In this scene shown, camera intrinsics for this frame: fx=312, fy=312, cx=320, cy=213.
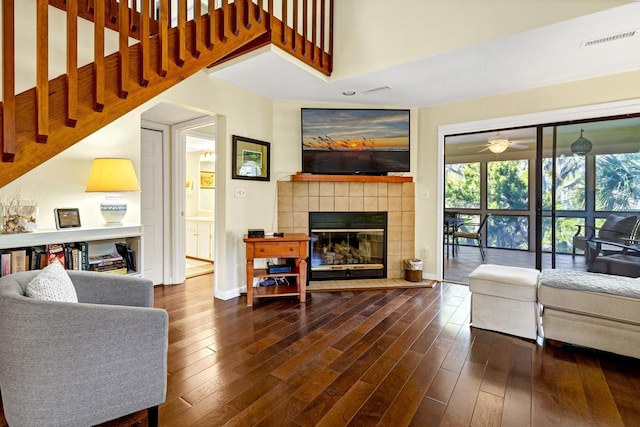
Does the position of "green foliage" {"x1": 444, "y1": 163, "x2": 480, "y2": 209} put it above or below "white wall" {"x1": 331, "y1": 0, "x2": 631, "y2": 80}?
below

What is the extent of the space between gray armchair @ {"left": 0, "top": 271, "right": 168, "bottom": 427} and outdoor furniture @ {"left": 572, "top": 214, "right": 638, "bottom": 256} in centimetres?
424

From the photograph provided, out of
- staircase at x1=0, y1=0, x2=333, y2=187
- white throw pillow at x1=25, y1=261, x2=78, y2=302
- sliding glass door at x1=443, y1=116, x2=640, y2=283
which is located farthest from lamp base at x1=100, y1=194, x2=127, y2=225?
sliding glass door at x1=443, y1=116, x2=640, y2=283

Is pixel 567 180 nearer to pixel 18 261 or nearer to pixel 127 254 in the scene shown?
pixel 127 254

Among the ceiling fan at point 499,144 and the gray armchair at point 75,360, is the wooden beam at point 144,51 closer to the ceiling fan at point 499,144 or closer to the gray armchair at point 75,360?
the gray armchair at point 75,360

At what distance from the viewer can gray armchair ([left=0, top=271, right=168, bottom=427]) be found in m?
1.22

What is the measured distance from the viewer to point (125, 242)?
2.59m

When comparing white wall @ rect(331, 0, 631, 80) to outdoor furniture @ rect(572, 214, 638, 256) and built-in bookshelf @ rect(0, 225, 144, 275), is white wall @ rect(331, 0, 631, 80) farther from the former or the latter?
built-in bookshelf @ rect(0, 225, 144, 275)

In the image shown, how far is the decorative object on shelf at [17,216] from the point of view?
197 centimetres

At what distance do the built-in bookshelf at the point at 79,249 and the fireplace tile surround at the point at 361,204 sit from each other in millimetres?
1761

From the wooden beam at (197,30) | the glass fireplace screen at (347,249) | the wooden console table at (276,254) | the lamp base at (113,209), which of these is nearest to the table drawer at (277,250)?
the wooden console table at (276,254)

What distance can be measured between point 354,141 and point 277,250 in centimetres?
175

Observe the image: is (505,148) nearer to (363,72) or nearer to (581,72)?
(581,72)

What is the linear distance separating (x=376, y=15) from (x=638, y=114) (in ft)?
9.25

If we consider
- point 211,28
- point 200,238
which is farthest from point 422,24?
point 200,238
